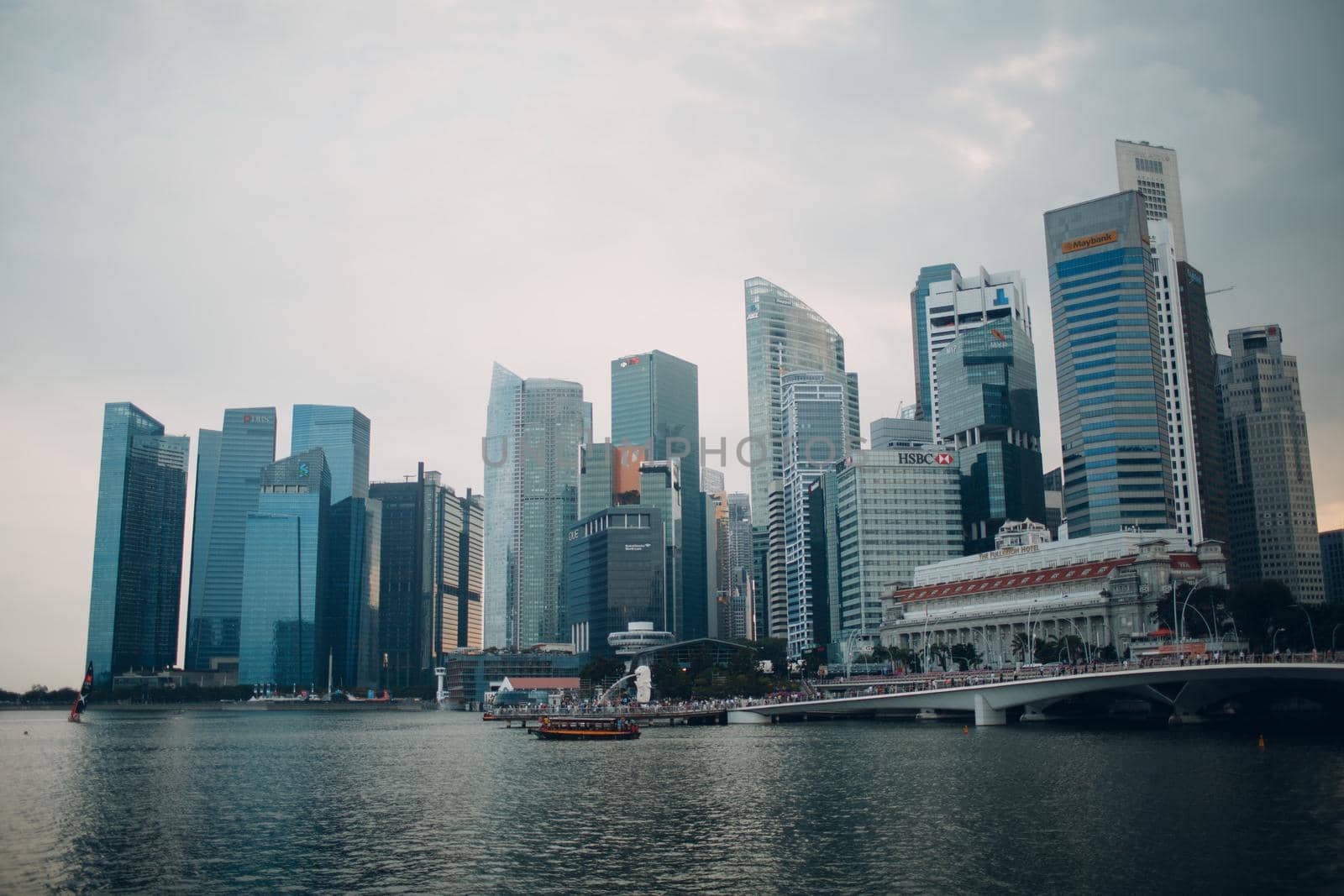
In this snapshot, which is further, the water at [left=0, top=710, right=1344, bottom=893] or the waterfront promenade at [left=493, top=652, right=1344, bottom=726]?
the waterfront promenade at [left=493, top=652, right=1344, bottom=726]

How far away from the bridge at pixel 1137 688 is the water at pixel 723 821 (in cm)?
724

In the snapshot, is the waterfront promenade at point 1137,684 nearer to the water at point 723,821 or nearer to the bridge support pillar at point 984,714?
the bridge support pillar at point 984,714

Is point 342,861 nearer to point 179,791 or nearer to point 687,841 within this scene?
point 687,841

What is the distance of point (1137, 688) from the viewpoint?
490 ft

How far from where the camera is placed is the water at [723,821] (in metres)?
54.5

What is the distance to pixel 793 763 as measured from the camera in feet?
363

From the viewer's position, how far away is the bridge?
399 feet

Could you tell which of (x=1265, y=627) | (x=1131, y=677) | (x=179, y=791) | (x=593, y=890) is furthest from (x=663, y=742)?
(x=593, y=890)

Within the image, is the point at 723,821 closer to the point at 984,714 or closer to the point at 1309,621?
the point at 984,714

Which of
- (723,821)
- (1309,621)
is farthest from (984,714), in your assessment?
(723,821)

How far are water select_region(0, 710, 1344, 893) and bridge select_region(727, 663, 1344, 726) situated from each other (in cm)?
724

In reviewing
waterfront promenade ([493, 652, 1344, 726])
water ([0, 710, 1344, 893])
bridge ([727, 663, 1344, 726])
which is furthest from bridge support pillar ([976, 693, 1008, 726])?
water ([0, 710, 1344, 893])

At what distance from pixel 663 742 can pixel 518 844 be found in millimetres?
90471

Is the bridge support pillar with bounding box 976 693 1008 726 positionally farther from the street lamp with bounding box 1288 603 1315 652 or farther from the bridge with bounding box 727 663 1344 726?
the street lamp with bounding box 1288 603 1315 652
